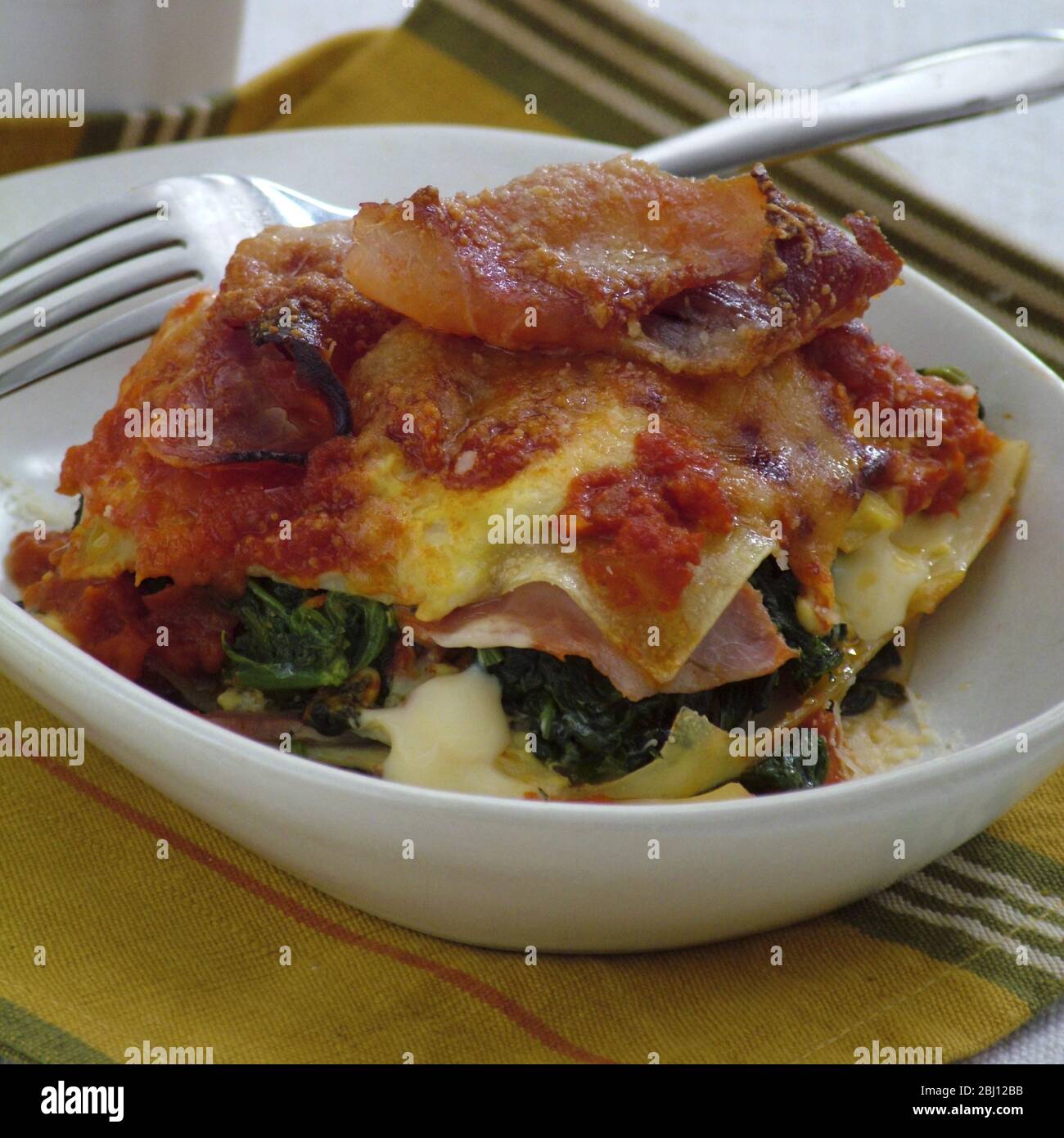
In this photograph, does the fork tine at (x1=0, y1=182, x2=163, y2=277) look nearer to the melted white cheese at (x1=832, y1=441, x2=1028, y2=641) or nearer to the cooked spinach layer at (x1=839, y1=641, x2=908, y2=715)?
the melted white cheese at (x1=832, y1=441, x2=1028, y2=641)

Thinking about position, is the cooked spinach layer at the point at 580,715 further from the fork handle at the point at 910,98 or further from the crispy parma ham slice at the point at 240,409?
the fork handle at the point at 910,98

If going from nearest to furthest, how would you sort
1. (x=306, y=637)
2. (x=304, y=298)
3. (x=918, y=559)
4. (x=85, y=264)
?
(x=306, y=637) < (x=304, y=298) < (x=918, y=559) < (x=85, y=264)

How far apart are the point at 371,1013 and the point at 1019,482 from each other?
220cm

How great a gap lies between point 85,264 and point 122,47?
174 centimetres

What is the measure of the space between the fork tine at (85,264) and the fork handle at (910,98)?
5.12 ft

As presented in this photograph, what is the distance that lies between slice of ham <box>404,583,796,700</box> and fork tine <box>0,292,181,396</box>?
1658 mm

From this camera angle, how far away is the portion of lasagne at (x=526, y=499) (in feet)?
10.1

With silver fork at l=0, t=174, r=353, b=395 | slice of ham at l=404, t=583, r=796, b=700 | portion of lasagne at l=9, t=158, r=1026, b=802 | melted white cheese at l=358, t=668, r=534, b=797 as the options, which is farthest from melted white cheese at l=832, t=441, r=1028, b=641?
silver fork at l=0, t=174, r=353, b=395

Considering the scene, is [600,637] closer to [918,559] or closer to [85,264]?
[918,559]

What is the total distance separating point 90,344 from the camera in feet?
13.8

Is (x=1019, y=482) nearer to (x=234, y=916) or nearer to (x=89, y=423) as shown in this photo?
(x=234, y=916)

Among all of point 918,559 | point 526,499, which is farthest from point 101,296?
point 918,559

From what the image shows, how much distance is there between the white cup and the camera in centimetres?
528

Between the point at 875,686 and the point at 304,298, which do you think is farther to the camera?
the point at 875,686
